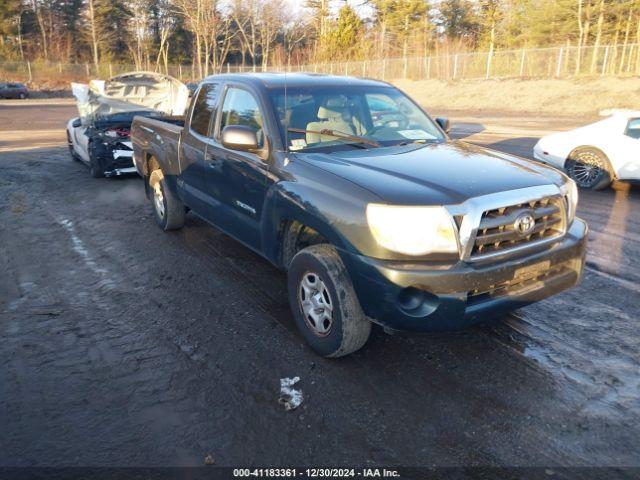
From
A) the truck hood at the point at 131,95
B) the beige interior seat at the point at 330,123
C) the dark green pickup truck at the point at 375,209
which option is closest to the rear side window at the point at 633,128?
the dark green pickup truck at the point at 375,209

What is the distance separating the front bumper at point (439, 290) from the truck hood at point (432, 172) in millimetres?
421

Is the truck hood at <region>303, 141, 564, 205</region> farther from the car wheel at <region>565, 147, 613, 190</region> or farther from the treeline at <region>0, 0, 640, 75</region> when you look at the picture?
the treeline at <region>0, 0, 640, 75</region>

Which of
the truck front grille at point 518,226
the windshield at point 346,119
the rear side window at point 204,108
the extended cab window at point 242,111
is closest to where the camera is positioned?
the truck front grille at point 518,226

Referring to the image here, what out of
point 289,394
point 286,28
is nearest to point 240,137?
point 289,394

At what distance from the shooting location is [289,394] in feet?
10.6

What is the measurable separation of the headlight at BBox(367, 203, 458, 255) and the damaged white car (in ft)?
24.0

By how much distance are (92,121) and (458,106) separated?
2764 cm

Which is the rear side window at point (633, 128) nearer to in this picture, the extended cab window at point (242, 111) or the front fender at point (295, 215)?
the extended cab window at point (242, 111)

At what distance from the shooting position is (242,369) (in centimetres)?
351

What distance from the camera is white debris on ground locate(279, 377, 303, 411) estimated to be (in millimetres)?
3133

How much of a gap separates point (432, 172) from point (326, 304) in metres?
1.16

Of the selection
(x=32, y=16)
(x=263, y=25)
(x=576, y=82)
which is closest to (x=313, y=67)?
(x=263, y=25)

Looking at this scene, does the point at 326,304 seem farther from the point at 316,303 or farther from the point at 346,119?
the point at 346,119

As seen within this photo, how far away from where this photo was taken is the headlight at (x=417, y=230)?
3008mm
